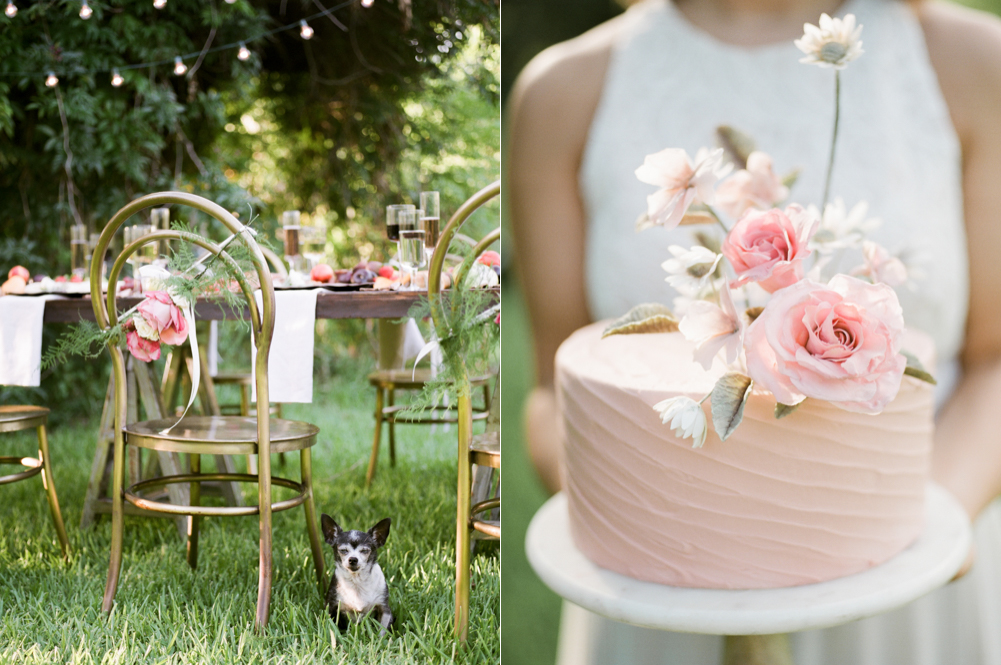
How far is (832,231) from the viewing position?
75 cm

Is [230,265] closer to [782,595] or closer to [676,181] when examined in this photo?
[676,181]

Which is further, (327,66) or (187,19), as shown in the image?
(327,66)

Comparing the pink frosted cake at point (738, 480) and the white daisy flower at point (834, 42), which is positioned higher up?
the white daisy flower at point (834, 42)

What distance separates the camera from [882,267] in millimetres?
739

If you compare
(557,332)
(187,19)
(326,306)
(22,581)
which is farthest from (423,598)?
(187,19)

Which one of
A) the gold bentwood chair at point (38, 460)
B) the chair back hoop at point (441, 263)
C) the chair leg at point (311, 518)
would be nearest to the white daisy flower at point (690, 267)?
the chair back hoop at point (441, 263)

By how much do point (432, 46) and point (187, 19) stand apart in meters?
1.42

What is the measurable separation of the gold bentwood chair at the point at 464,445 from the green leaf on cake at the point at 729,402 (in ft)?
2.25

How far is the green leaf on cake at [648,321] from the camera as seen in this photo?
774 millimetres

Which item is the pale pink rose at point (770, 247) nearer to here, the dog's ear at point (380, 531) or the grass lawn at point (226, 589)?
the grass lawn at point (226, 589)

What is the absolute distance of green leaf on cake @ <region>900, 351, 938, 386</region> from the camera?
0.69 metres

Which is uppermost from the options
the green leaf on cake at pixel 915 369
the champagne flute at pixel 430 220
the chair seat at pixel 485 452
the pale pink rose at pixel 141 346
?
the champagne flute at pixel 430 220

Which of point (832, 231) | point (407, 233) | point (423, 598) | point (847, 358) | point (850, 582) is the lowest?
point (423, 598)

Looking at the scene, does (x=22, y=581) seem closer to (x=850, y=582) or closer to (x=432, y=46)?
(x=850, y=582)
